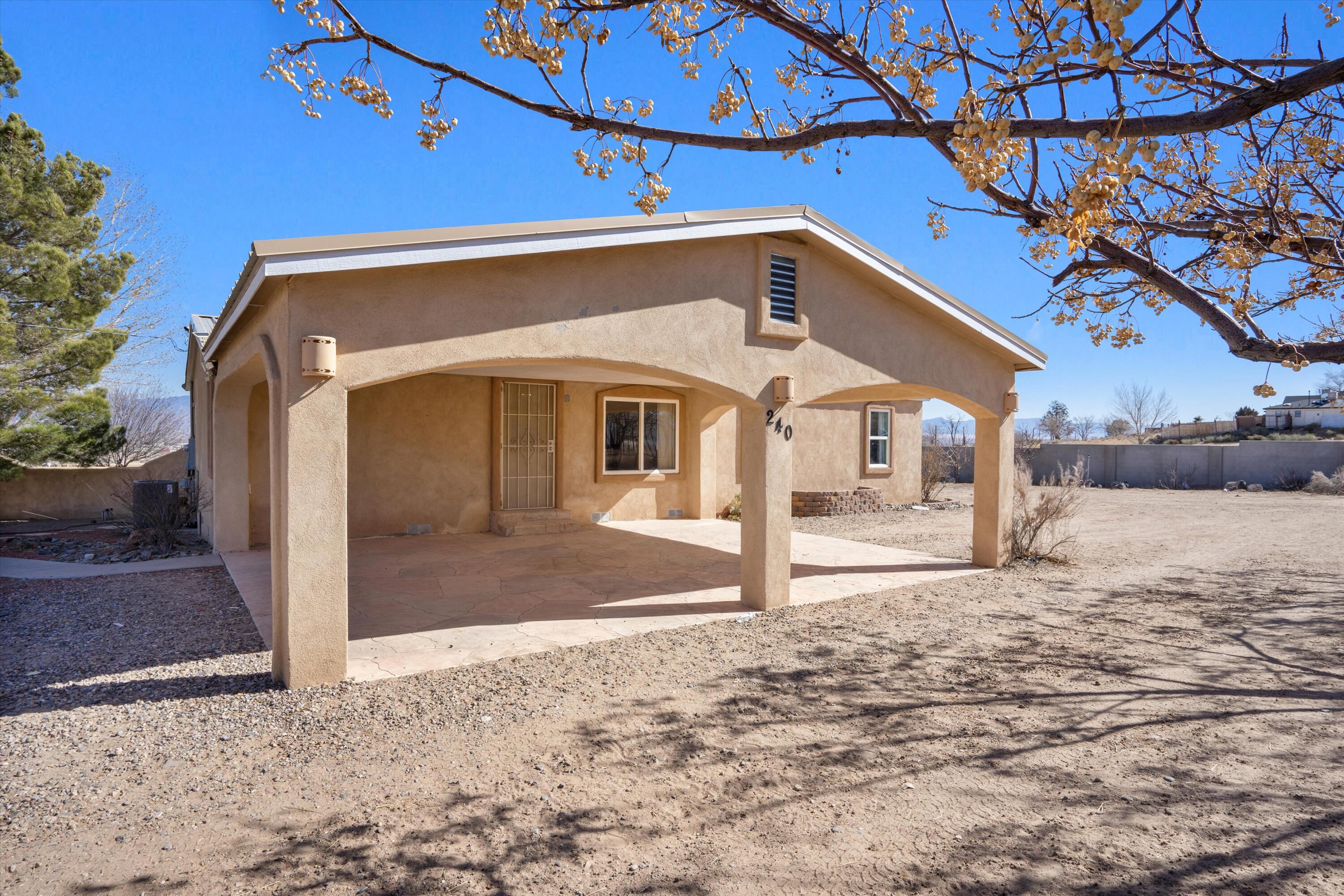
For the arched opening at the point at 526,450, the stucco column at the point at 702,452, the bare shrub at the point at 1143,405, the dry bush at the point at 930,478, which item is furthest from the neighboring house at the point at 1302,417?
the arched opening at the point at 526,450

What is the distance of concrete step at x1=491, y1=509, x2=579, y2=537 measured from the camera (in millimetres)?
11914

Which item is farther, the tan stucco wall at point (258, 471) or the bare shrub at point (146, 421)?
the bare shrub at point (146, 421)

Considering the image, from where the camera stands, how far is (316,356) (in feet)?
15.8

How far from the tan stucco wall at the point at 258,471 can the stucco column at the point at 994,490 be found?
33.5ft

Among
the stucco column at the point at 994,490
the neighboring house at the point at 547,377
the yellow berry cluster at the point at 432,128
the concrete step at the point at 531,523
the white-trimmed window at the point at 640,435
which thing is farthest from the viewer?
the white-trimmed window at the point at 640,435

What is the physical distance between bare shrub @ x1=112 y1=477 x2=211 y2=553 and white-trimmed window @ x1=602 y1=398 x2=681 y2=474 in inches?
257

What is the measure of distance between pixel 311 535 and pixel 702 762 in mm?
3046

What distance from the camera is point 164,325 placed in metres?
20.9

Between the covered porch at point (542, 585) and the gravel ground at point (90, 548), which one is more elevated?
the gravel ground at point (90, 548)

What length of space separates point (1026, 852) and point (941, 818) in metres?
0.39

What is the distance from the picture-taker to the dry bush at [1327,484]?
21.7 metres

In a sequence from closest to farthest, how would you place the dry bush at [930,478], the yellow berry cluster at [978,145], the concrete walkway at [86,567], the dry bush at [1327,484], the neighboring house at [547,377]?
the yellow berry cluster at [978,145] → the neighboring house at [547,377] → the concrete walkway at [86,567] → the dry bush at [930,478] → the dry bush at [1327,484]

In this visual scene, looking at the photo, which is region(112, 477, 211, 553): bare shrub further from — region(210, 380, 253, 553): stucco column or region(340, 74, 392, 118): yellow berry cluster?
region(340, 74, 392, 118): yellow berry cluster

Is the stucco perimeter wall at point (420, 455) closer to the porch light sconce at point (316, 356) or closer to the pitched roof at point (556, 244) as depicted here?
A: the pitched roof at point (556, 244)
